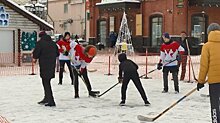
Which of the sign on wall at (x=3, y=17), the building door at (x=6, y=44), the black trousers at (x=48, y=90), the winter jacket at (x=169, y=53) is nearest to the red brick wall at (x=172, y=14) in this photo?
the building door at (x=6, y=44)

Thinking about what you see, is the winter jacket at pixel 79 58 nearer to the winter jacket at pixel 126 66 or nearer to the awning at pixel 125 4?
the winter jacket at pixel 126 66

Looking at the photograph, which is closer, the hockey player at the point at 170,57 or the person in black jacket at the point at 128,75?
the person in black jacket at the point at 128,75

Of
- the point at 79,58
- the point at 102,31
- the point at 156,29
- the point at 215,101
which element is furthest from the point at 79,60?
the point at 102,31

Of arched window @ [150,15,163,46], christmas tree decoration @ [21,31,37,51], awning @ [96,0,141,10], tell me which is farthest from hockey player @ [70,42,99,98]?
awning @ [96,0,141,10]

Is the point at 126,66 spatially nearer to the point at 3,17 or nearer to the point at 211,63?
the point at 211,63

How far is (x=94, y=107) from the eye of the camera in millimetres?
10578

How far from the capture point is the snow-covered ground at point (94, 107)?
9.10 meters

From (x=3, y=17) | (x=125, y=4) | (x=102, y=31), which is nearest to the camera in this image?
(x=3, y=17)

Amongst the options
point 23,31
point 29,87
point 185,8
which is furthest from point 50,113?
point 185,8

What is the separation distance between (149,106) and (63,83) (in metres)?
6.02

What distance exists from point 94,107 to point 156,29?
29273mm

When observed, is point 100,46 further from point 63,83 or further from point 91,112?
point 91,112

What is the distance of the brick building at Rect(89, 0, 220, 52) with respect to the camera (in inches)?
1453

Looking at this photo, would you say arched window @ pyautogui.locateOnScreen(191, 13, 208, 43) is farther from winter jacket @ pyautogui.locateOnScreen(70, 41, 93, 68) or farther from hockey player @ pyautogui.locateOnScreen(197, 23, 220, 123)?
hockey player @ pyautogui.locateOnScreen(197, 23, 220, 123)
